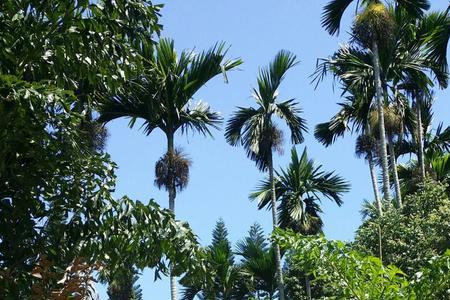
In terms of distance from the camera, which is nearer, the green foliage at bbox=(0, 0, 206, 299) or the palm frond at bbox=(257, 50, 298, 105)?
the green foliage at bbox=(0, 0, 206, 299)

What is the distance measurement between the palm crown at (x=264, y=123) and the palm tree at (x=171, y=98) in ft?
16.1

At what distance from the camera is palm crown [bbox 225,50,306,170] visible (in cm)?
1755

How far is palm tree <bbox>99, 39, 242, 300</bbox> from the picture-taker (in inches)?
462

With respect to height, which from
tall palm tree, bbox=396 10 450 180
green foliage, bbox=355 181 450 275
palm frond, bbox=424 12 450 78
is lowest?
green foliage, bbox=355 181 450 275

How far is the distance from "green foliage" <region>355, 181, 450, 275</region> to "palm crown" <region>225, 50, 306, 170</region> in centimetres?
306

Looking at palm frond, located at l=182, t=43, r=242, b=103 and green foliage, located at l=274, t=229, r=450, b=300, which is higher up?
palm frond, located at l=182, t=43, r=242, b=103

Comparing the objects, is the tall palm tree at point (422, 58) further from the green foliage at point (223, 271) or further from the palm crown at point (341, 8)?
the green foliage at point (223, 271)

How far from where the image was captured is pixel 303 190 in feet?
70.1

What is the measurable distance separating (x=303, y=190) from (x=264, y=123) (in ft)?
13.6

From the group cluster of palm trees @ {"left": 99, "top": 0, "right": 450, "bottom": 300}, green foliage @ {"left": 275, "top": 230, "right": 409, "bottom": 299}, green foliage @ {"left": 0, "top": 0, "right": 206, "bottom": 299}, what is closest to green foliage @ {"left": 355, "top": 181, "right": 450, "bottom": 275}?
cluster of palm trees @ {"left": 99, "top": 0, "right": 450, "bottom": 300}

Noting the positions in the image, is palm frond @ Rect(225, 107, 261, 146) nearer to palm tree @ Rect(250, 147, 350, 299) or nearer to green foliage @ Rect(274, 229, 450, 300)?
palm tree @ Rect(250, 147, 350, 299)

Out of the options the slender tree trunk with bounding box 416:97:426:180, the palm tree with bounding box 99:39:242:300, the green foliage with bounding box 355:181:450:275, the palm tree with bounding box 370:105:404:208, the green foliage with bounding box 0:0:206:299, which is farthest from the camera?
the slender tree trunk with bounding box 416:97:426:180

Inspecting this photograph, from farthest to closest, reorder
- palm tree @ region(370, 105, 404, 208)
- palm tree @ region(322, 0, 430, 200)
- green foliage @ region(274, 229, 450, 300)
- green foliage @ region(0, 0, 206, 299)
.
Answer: palm tree @ region(370, 105, 404, 208) → palm tree @ region(322, 0, 430, 200) → green foliage @ region(274, 229, 450, 300) → green foliage @ region(0, 0, 206, 299)

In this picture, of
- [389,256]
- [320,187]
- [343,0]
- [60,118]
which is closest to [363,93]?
[343,0]
